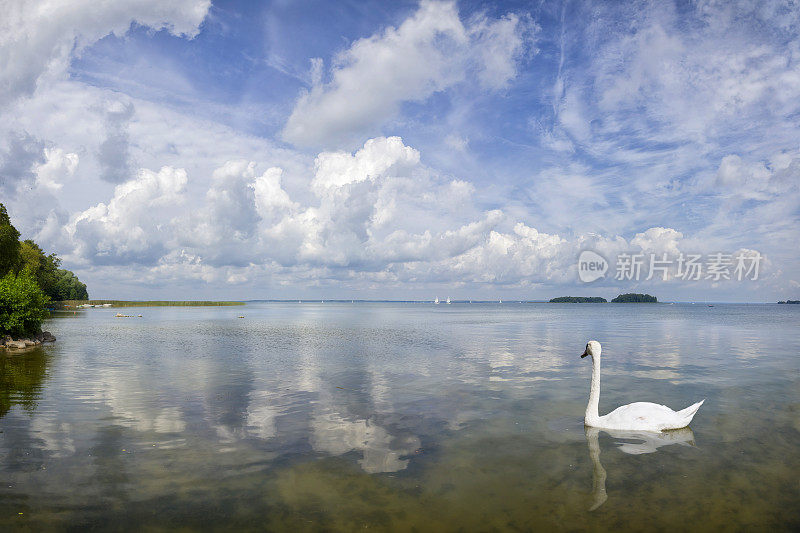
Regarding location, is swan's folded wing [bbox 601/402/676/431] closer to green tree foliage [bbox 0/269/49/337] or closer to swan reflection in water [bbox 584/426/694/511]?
swan reflection in water [bbox 584/426/694/511]

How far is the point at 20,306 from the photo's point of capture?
116ft

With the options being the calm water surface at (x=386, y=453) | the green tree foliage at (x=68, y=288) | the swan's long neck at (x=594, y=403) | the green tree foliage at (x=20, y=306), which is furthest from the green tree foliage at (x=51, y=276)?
the swan's long neck at (x=594, y=403)

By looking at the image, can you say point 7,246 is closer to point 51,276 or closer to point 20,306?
point 20,306

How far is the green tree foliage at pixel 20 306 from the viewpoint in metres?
34.0

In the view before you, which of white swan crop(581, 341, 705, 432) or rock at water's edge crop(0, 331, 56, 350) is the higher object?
white swan crop(581, 341, 705, 432)

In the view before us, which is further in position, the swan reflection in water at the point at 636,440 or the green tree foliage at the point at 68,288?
the green tree foliage at the point at 68,288

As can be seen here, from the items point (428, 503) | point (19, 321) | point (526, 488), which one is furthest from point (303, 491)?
point (19, 321)

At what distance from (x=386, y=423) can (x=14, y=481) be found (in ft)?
28.8

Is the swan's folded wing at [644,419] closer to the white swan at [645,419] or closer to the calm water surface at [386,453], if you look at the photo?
the white swan at [645,419]

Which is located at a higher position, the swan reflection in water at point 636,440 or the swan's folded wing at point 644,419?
the swan's folded wing at point 644,419

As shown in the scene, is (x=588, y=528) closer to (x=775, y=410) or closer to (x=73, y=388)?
(x=775, y=410)

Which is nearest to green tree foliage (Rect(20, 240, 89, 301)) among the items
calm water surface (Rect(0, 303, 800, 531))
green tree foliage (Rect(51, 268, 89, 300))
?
green tree foliage (Rect(51, 268, 89, 300))

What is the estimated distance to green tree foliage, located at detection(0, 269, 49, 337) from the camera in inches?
1337

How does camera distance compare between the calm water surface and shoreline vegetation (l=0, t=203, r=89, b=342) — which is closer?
the calm water surface
